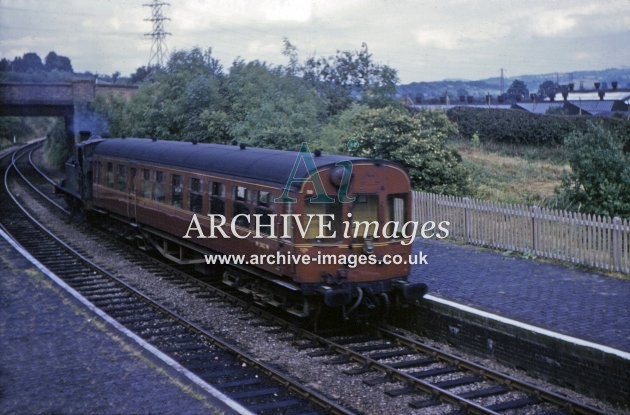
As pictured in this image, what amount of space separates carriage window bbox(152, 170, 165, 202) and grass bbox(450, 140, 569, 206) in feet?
33.5

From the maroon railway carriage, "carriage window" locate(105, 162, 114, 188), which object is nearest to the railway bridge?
"carriage window" locate(105, 162, 114, 188)

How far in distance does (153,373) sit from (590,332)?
6154 mm

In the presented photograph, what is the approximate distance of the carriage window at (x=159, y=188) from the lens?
15545 millimetres

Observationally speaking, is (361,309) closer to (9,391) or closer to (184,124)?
(9,391)

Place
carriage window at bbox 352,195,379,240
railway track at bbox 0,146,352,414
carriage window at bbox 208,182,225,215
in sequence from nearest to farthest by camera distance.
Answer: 1. railway track at bbox 0,146,352,414
2. carriage window at bbox 352,195,379,240
3. carriage window at bbox 208,182,225,215

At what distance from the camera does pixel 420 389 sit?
9023mm

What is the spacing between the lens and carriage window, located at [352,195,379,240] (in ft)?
36.0

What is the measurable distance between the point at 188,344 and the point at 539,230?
8.13m

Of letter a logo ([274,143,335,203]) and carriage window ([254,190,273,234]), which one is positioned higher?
letter a logo ([274,143,335,203])

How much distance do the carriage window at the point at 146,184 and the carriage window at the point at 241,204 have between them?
4.58 m

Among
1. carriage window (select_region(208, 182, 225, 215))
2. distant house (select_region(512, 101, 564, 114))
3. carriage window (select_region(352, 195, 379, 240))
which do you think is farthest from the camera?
distant house (select_region(512, 101, 564, 114))

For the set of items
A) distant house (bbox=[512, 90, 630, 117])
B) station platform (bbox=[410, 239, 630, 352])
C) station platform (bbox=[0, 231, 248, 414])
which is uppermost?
distant house (bbox=[512, 90, 630, 117])

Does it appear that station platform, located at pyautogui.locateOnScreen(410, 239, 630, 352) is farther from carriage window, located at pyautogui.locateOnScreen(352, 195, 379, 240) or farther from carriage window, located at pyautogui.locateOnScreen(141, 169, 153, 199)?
carriage window, located at pyautogui.locateOnScreen(141, 169, 153, 199)

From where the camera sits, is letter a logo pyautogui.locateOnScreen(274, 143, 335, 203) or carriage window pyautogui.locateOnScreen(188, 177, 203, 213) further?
carriage window pyautogui.locateOnScreen(188, 177, 203, 213)
